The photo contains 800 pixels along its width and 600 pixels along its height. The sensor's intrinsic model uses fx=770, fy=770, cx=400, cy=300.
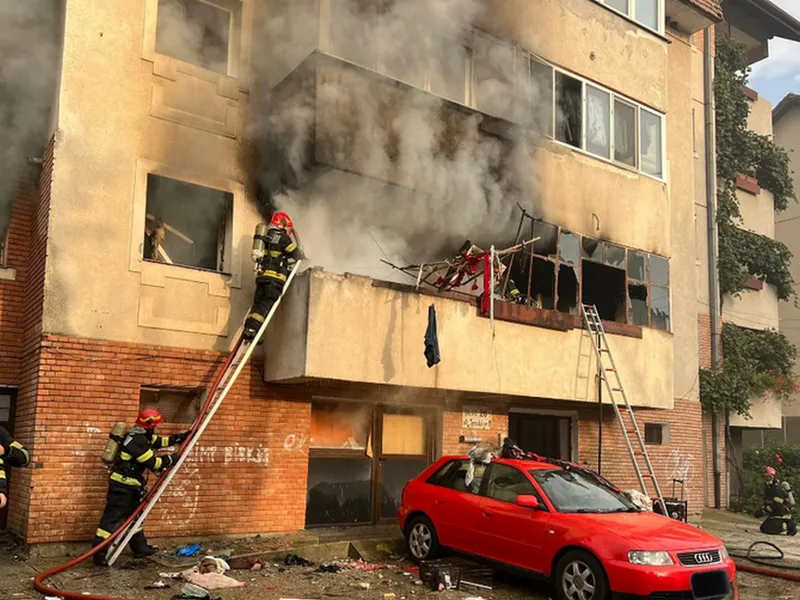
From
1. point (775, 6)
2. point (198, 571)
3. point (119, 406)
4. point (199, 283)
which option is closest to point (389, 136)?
point (199, 283)

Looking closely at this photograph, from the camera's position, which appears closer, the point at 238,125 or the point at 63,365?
the point at 63,365

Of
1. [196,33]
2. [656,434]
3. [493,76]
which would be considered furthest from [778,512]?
[196,33]

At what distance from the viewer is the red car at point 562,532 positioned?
684 centimetres

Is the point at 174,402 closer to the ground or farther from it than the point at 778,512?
farther from it

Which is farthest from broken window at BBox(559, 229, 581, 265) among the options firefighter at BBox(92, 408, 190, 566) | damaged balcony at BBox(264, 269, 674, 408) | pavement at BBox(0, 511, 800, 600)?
firefighter at BBox(92, 408, 190, 566)

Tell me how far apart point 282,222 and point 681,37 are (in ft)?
39.5

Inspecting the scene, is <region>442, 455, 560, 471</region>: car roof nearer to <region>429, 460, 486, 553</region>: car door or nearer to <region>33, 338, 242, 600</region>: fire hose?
<region>429, 460, 486, 553</region>: car door

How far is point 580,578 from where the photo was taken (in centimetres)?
707

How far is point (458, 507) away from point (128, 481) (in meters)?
3.56

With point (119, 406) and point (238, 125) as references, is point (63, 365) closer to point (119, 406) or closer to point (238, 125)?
point (119, 406)

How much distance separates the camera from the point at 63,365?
340 inches

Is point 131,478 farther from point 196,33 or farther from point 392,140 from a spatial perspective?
point 196,33

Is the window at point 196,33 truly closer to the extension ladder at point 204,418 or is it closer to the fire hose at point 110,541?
the extension ladder at point 204,418

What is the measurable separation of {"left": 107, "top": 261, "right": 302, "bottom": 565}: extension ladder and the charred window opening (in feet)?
19.0
